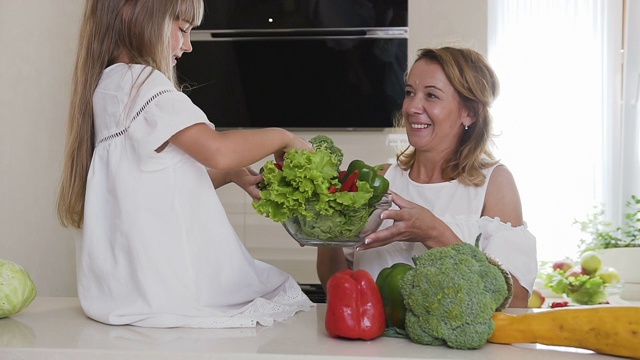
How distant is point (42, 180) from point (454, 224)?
1826 mm

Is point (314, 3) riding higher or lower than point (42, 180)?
higher

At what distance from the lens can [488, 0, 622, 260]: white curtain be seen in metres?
3.83

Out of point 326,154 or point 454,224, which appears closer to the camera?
point 326,154

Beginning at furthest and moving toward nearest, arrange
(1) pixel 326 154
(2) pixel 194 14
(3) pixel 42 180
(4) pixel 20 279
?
(3) pixel 42 180 < (2) pixel 194 14 < (4) pixel 20 279 < (1) pixel 326 154

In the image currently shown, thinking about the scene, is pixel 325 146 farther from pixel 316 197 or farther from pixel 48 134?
pixel 48 134

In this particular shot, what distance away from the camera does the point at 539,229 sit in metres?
3.88

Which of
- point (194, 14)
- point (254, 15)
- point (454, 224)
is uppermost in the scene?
point (254, 15)

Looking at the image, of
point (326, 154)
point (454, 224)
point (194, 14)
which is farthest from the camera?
point (454, 224)

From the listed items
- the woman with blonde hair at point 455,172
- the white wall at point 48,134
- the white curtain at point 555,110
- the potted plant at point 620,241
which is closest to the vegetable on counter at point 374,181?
the woman with blonde hair at point 455,172

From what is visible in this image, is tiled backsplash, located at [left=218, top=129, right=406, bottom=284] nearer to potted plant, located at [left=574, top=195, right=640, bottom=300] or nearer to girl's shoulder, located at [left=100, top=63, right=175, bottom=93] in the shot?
potted plant, located at [left=574, top=195, right=640, bottom=300]

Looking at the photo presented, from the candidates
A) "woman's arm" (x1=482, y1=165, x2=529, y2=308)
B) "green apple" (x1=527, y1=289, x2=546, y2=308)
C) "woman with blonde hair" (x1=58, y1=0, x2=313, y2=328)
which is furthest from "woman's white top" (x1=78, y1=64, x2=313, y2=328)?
"green apple" (x1=527, y1=289, x2=546, y2=308)

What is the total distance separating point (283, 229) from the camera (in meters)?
3.58

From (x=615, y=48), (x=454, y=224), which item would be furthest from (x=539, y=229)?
(x=454, y=224)

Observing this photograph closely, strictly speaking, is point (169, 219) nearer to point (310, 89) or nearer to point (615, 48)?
point (310, 89)
